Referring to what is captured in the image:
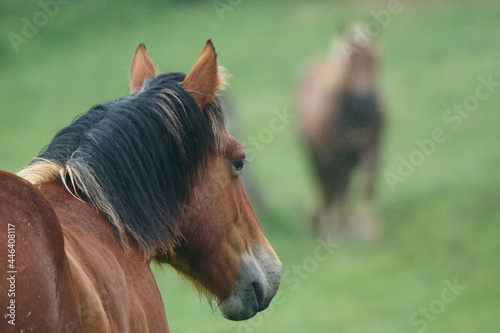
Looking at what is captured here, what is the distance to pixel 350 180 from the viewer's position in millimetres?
8594

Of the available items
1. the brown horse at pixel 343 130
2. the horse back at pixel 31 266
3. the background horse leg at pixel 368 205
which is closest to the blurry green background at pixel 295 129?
the background horse leg at pixel 368 205

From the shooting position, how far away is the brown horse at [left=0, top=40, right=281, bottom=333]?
118 cm

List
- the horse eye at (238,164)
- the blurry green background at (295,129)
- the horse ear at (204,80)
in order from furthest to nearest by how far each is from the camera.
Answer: the blurry green background at (295,129) < the horse eye at (238,164) < the horse ear at (204,80)

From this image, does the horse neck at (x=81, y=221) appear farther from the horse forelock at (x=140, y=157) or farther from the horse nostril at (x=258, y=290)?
the horse nostril at (x=258, y=290)

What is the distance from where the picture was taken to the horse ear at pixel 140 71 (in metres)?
2.11

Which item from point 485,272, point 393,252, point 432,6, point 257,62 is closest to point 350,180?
point 393,252

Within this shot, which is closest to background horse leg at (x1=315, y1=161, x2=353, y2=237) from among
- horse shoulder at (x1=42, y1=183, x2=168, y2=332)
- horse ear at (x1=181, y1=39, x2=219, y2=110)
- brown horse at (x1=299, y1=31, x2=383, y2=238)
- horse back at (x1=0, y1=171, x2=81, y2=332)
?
brown horse at (x1=299, y1=31, x2=383, y2=238)

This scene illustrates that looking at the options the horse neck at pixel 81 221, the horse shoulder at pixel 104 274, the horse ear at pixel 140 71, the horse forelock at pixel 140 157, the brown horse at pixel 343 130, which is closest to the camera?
the horse shoulder at pixel 104 274

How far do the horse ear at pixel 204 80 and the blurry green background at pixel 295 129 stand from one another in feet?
9.78

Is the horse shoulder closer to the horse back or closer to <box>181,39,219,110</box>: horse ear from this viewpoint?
the horse back

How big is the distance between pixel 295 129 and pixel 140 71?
23.3 feet

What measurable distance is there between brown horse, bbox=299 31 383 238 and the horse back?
278 inches

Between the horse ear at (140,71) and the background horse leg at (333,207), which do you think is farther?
the background horse leg at (333,207)

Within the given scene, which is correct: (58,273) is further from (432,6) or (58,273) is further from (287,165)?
(432,6)
